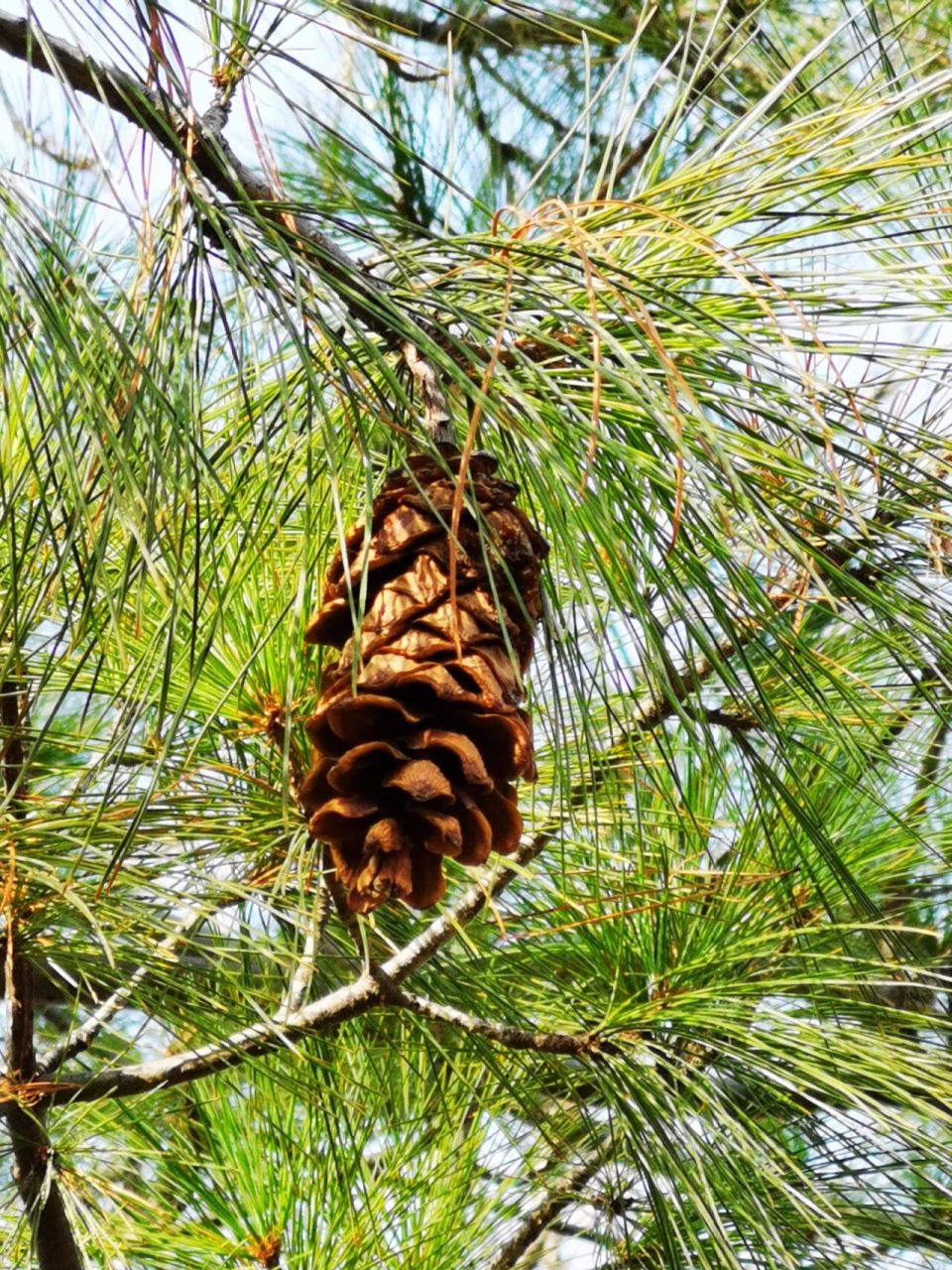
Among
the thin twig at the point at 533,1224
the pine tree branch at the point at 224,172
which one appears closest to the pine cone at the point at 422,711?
the pine tree branch at the point at 224,172

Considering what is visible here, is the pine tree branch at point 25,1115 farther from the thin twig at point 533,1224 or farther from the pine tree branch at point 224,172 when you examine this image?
the thin twig at point 533,1224

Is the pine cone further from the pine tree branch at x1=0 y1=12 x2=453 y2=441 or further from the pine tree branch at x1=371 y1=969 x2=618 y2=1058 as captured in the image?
the pine tree branch at x1=371 y1=969 x2=618 y2=1058

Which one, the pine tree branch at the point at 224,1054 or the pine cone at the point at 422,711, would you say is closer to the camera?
the pine cone at the point at 422,711

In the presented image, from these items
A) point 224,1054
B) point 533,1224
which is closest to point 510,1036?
point 224,1054

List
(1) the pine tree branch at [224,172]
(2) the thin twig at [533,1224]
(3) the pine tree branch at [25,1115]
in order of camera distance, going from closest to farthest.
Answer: (1) the pine tree branch at [224,172]
(3) the pine tree branch at [25,1115]
(2) the thin twig at [533,1224]

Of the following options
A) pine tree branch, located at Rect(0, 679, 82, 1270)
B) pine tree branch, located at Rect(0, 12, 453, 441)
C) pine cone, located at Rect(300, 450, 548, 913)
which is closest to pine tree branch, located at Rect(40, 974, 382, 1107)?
pine tree branch, located at Rect(0, 679, 82, 1270)

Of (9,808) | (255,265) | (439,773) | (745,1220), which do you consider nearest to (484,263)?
(255,265)

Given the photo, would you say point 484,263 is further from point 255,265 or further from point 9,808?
point 9,808
